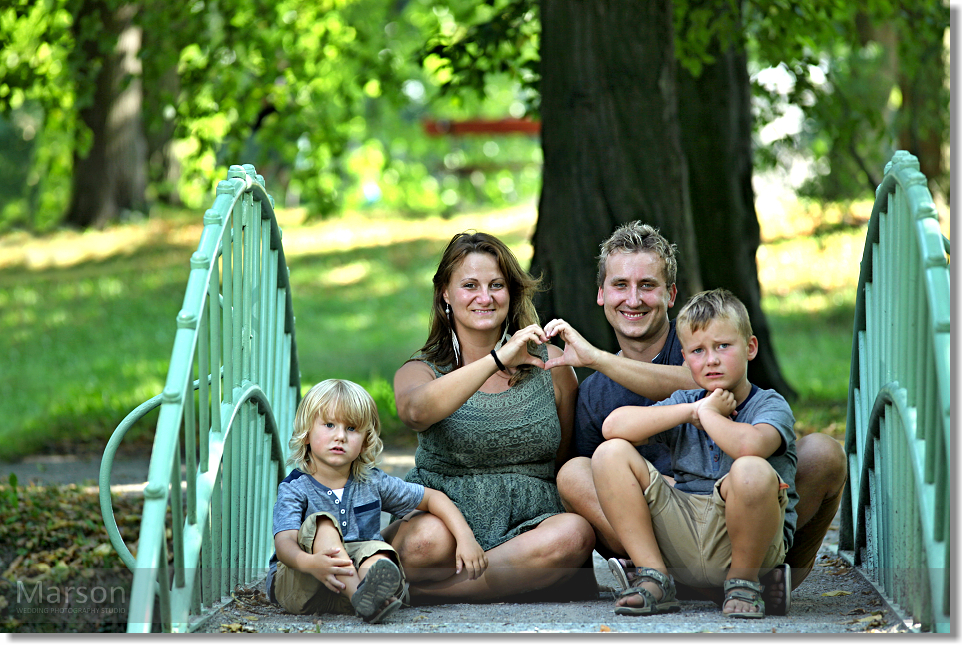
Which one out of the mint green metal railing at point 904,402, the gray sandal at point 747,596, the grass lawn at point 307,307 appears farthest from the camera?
the grass lawn at point 307,307

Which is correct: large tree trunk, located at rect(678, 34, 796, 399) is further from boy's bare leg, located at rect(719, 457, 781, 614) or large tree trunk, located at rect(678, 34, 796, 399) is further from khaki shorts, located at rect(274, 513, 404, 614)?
khaki shorts, located at rect(274, 513, 404, 614)

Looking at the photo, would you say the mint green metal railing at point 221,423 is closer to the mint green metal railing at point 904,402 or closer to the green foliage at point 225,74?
the mint green metal railing at point 904,402

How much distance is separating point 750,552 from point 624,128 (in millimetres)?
2862

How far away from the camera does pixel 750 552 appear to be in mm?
2879

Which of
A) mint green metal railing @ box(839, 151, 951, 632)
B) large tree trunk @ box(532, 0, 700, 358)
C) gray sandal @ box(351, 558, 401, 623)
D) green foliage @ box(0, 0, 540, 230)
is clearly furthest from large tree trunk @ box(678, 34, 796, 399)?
gray sandal @ box(351, 558, 401, 623)

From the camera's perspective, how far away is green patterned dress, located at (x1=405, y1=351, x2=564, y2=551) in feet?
11.2

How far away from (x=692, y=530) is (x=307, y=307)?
11586mm

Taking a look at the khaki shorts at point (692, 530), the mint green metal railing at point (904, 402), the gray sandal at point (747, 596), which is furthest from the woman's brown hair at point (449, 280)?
the mint green metal railing at point (904, 402)

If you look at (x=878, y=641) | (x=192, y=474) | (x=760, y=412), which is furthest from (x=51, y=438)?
(x=878, y=641)

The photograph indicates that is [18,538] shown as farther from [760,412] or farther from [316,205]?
[316,205]

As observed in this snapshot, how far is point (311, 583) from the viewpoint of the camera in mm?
3064

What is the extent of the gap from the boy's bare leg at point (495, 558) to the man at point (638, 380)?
0.10 meters

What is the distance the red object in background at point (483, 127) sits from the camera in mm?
25553

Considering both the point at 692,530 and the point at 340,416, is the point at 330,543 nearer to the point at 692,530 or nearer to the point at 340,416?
the point at 340,416
